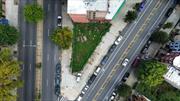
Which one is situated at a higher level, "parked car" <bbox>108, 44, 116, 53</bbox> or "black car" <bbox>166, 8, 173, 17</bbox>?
"black car" <bbox>166, 8, 173, 17</bbox>

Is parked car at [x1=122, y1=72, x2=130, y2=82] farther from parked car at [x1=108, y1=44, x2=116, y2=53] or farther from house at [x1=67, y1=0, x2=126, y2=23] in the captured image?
house at [x1=67, y1=0, x2=126, y2=23]

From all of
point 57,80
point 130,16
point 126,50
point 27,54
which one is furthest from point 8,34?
point 130,16

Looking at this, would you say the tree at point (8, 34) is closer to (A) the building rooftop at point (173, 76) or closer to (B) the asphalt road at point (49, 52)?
(B) the asphalt road at point (49, 52)

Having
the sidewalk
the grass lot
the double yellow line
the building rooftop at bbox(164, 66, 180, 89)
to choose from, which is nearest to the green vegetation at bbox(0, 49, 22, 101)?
the sidewalk

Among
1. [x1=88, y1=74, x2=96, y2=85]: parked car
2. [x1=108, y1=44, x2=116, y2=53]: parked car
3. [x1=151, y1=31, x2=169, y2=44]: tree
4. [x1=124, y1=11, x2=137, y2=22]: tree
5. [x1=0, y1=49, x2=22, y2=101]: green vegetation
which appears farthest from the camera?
[x1=108, y1=44, x2=116, y2=53]: parked car

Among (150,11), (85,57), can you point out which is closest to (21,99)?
(85,57)

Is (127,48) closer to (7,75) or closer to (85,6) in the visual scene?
(85,6)

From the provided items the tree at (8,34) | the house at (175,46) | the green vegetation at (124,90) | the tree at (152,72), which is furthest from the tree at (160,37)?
the tree at (8,34)
